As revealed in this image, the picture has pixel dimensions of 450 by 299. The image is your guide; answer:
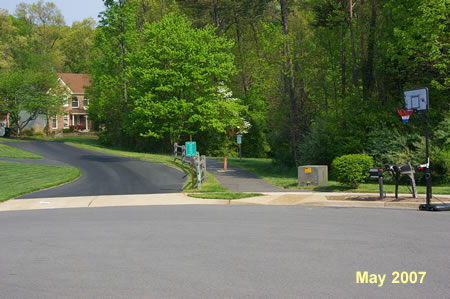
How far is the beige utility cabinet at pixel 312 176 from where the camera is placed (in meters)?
19.5

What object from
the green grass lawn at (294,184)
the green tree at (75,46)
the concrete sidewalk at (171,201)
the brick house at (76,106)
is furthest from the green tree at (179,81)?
the green tree at (75,46)

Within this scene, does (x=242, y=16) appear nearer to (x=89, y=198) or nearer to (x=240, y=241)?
(x=89, y=198)

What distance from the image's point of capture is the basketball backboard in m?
13.0

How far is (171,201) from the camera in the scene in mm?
16094

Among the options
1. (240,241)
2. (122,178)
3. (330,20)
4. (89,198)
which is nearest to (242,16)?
(330,20)

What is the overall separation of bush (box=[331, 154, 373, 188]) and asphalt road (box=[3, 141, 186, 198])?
643 cm

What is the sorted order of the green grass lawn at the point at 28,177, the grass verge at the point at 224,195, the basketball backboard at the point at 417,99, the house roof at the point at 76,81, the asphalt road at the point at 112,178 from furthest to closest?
the house roof at the point at 76,81
the green grass lawn at the point at 28,177
the asphalt road at the point at 112,178
the grass verge at the point at 224,195
the basketball backboard at the point at 417,99

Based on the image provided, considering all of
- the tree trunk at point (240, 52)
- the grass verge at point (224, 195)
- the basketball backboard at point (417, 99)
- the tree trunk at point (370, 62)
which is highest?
the tree trunk at point (240, 52)

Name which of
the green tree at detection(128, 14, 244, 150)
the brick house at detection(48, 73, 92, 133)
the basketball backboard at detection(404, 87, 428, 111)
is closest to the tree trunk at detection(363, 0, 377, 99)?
the basketball backboard at detection(404, 87, 428, 111)

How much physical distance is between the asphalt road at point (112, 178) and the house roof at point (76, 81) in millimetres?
37955

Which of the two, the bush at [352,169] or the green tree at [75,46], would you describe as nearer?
the bush at [352,169]

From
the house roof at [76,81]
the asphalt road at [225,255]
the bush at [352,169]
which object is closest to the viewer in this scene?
the asphalt road at [225,255]

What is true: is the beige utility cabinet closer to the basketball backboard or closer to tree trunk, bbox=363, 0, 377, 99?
the basketball backboard

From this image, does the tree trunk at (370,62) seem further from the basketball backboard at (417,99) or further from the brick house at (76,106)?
the brick house at (76,106)
